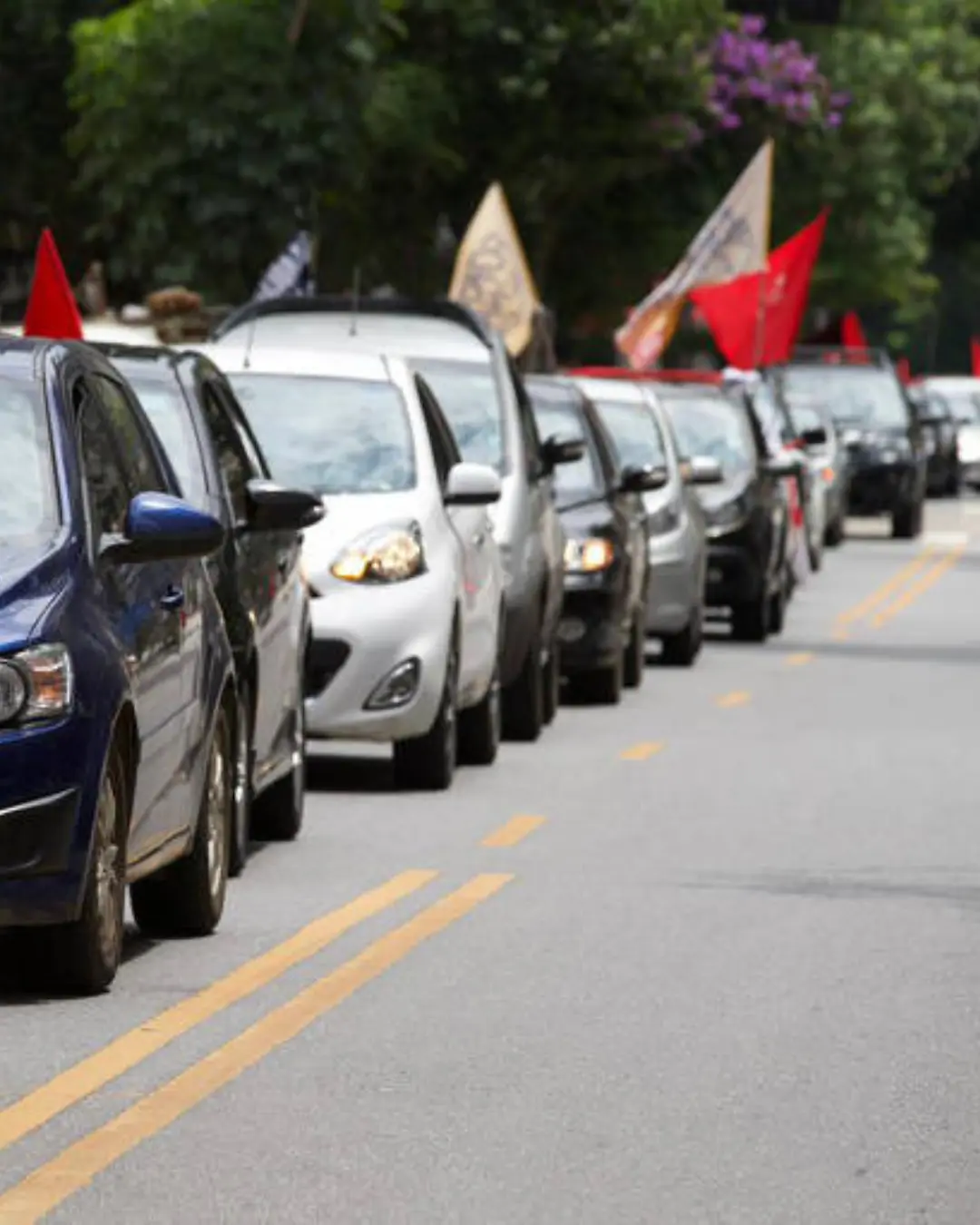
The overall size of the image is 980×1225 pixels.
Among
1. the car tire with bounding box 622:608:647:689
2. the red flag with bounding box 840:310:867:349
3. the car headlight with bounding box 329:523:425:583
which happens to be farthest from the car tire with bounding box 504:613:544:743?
the red flag with bounding box 840:310:867:349

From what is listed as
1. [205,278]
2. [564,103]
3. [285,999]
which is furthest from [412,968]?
[564,103]

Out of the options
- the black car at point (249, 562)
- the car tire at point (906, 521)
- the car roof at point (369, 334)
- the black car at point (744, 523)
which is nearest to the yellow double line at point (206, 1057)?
the black car at point (249, 562)

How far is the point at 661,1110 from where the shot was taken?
8.80 metres

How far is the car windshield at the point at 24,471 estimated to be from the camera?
10484 millimetres

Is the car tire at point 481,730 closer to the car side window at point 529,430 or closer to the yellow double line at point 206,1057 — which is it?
the car side window at point 529,430

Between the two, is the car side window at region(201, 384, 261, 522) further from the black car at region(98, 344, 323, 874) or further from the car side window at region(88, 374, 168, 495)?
the car side window at region(88, 374, 168, 495)

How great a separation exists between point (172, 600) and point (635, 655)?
38.8ft

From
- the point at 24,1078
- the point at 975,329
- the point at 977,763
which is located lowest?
the point at 975,329

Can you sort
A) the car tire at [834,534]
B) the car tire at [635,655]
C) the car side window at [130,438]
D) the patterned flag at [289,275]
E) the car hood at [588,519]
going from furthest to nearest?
Result: the car tire at [834,534], the patterned flag at [289,275], the car tire at [635,655], the car hood at [588,519], the car side window at [130,438]

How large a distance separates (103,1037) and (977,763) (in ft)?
29.4

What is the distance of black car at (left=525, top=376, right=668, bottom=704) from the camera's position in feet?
70.1

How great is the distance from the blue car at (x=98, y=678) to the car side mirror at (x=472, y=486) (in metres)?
4.38

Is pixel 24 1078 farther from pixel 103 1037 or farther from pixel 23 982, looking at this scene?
pixel 23 982

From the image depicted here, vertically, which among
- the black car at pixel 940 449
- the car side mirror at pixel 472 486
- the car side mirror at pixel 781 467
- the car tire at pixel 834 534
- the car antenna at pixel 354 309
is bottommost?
the black car at pixel 940 449
